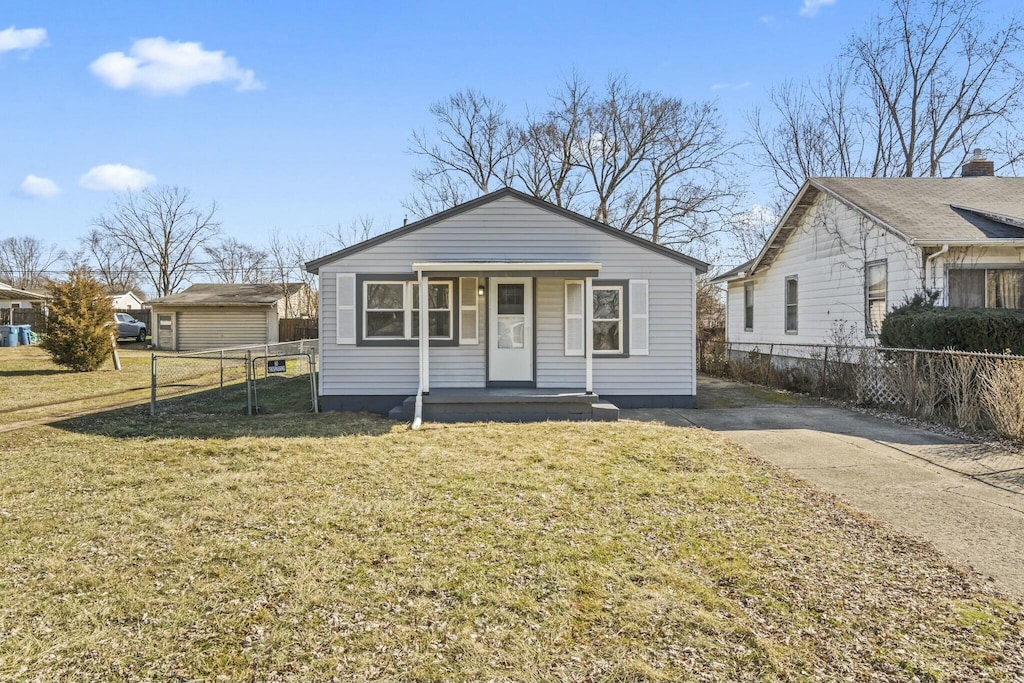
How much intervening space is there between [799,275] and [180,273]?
43532 mm

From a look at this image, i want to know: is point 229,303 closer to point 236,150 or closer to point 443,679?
point 236,150

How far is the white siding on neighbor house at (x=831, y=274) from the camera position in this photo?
1131 centimetres

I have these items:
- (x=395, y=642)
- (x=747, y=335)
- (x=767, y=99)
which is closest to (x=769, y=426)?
(x=395, y=642)

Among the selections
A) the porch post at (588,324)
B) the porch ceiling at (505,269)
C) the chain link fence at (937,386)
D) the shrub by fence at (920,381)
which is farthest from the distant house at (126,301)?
the chain link fence at (937,386)

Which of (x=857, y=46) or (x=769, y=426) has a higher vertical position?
(x=857, y=46)

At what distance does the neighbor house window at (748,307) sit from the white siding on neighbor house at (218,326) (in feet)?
70.3

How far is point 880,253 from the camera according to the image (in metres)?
11.8

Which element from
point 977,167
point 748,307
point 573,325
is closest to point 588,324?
point 573,325

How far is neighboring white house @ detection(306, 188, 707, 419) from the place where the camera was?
10.5 meters

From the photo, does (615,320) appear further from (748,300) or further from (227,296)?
(227,296)

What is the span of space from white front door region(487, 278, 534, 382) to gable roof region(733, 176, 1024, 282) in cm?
697

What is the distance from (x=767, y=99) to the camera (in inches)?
950

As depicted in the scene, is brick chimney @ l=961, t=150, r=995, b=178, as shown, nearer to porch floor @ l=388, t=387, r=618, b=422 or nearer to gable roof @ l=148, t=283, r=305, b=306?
porch floor @ l=388, t=387, r=618, b=422

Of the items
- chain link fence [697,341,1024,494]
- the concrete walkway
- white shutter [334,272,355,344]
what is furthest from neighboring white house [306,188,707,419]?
chain link fence [697,341,1024,494]
